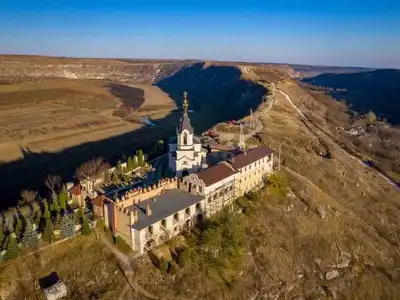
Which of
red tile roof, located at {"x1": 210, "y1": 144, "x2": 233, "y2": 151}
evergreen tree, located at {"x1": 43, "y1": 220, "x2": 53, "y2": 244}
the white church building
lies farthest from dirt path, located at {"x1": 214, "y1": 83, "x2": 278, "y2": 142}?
evergreen tree, located at {"x1": 43, "y1": 220, "x2": 53, "y2": 244}

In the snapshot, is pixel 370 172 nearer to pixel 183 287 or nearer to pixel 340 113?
pixel 183 287

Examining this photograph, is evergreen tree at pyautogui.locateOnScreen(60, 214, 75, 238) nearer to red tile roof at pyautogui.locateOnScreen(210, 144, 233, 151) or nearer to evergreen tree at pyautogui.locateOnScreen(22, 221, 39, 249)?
evergreen tree at pyautogui.locateOnScreen(22, 221, 39, 249)

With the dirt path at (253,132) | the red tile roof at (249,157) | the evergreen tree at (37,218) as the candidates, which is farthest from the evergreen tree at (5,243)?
the dirt path at (253,132)

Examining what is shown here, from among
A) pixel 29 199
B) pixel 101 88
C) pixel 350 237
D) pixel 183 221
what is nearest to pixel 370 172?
pixel 350 237

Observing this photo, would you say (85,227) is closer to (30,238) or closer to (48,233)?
(48,233)

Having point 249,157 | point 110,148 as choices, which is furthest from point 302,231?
point 110,148

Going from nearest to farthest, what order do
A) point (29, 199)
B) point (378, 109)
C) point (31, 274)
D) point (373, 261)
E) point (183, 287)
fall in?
point (31, 274) < point (183, 287) < point (29, 199) < point (373, 261) < point (378, 109)
